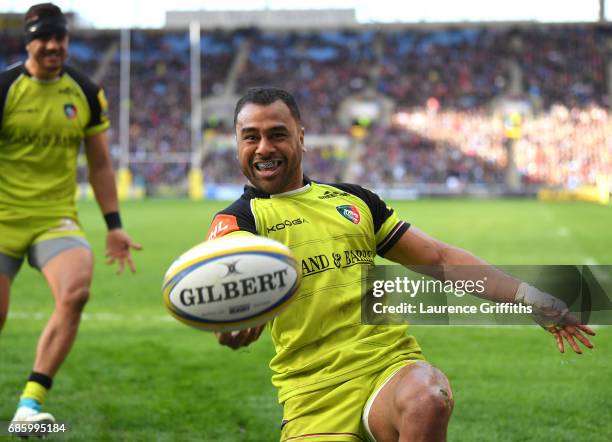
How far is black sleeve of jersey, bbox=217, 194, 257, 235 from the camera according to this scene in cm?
315

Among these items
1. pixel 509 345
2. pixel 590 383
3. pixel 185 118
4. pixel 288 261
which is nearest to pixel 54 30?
pixel 288 261

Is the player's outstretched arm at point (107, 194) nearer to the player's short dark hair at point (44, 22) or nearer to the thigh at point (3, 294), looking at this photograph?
the thigh at point (3, 294)

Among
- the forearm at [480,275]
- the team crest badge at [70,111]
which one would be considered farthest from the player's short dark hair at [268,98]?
the team crest badge at [70,111]

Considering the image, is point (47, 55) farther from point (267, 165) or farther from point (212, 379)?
point (212, 379)

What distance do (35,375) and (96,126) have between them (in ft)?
5.48

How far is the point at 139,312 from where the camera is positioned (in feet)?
31.2

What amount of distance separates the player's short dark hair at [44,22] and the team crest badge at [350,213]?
2.52m

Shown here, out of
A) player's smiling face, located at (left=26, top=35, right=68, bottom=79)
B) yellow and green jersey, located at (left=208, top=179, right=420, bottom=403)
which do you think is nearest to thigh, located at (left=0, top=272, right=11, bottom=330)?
player's smiling face, located at (left=26, top=35, right=68, bottom=79)

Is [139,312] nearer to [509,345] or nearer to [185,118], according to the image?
[509,345]

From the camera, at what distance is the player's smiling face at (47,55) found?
198 inches

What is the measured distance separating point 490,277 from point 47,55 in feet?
10.4

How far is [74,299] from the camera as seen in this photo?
4953mm

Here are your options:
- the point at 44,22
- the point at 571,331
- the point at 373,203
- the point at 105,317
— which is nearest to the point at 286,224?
the point at 373,203

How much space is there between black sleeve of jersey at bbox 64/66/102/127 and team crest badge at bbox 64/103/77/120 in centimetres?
13
